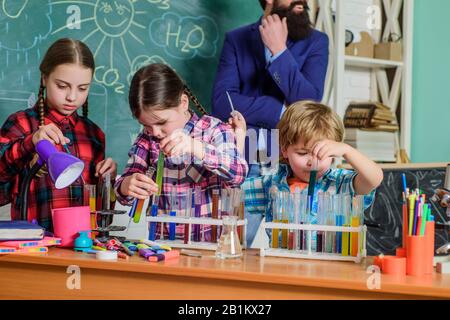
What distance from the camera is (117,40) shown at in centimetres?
336

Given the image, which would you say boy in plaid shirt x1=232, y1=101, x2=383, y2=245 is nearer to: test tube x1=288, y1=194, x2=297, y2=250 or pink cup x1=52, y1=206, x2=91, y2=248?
test tube x1=288, y1=194, x2=297, y2=250

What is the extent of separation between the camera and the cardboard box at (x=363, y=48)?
410 cm

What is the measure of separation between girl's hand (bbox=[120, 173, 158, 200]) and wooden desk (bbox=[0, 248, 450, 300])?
263mm

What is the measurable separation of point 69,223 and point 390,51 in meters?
2.74

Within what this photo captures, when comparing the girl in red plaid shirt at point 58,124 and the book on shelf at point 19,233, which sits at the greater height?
the girl in red plaid shirt at point 58,124

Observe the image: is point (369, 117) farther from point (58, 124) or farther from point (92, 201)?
point (92, 201)

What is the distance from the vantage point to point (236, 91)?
134 inches

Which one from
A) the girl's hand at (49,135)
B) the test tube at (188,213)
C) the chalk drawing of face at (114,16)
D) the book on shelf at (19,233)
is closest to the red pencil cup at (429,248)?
the test tube at (188,213)

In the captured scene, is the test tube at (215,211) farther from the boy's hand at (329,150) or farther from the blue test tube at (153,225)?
the boy's hand at (329,150)

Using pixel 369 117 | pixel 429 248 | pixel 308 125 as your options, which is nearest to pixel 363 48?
pixel 369 117

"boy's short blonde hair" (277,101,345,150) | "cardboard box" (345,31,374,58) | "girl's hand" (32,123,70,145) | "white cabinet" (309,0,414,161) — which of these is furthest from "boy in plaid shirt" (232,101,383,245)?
"cardboard box" (345,31,374,58)

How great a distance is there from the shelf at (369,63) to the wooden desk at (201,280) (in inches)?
92.8

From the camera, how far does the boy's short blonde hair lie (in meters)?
2.01
